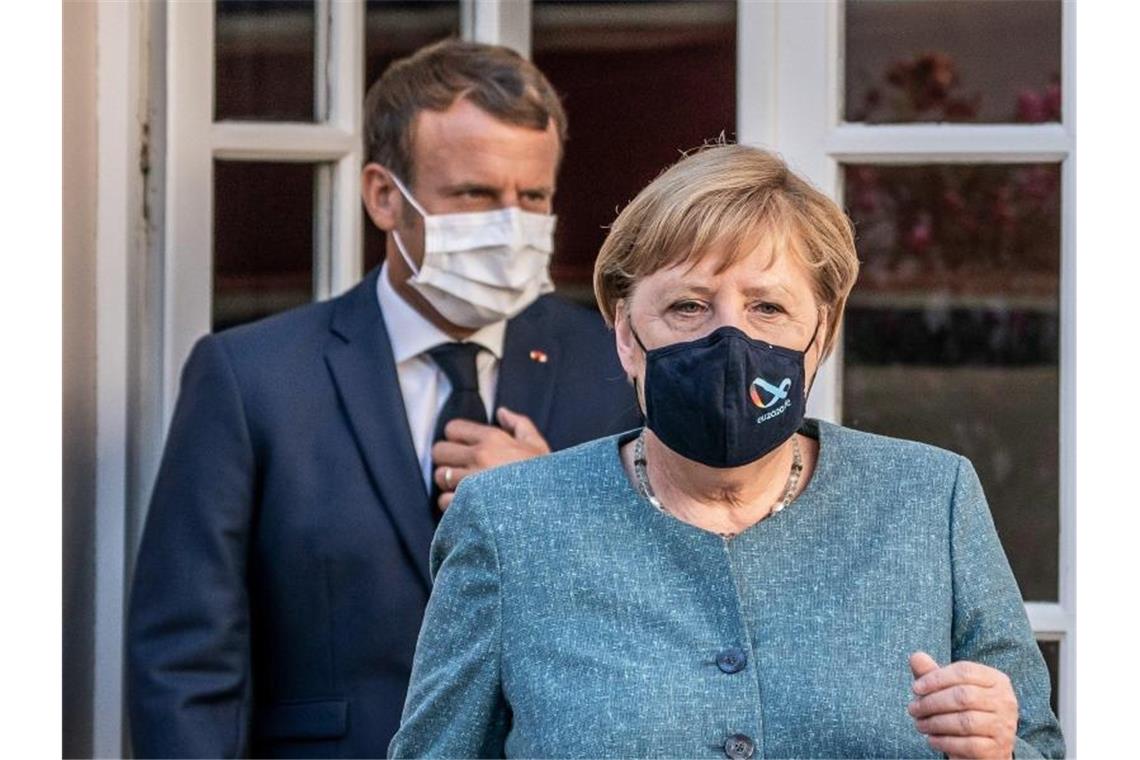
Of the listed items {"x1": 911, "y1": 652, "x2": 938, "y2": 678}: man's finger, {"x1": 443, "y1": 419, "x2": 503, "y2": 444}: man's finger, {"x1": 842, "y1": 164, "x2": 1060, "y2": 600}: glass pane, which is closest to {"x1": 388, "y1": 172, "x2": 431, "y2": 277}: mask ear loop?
{"x1": 443, "y1": 419, "x2": 503, "y2": 444}: man's finger

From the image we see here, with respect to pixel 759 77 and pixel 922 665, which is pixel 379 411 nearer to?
pixel 759 77

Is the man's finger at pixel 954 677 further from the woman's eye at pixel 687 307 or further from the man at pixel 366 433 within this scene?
the man at pixel 366 433

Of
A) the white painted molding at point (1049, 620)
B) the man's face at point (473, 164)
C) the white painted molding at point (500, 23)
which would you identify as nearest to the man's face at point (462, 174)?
the man's face at point (473, 164)

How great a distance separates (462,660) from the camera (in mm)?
2334

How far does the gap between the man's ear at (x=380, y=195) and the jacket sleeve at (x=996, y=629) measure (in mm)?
1494

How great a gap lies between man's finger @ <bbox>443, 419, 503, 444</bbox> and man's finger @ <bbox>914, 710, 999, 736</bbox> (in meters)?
1.36

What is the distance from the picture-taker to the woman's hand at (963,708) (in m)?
2.06

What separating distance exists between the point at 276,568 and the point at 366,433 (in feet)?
0.93

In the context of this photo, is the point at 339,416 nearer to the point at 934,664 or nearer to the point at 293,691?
the point at 293,691

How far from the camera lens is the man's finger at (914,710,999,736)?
2.06 metres

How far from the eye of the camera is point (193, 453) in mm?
3229

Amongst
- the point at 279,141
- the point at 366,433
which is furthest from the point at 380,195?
the point at 366,433
